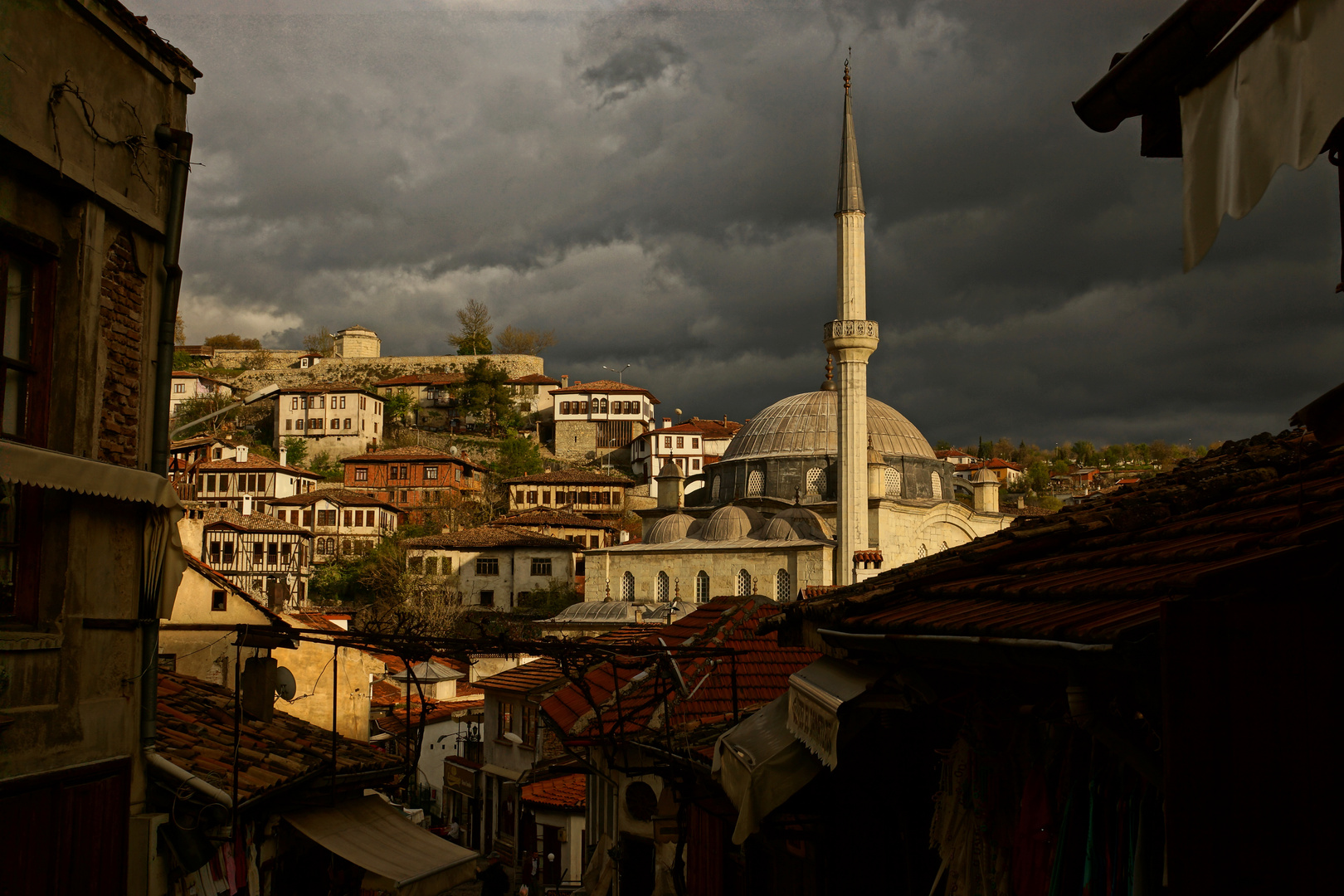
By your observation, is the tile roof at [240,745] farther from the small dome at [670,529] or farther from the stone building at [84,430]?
the small dome at [670,529]

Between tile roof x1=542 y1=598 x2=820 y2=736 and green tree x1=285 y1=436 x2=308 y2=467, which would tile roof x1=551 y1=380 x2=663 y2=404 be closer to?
green tree x1=285 y1=436 x2=308 y2=467

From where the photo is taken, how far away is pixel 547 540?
4791 cm

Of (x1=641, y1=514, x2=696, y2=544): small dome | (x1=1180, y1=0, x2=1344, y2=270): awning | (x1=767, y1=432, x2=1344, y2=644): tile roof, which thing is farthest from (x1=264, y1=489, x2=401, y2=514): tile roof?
(x1=1180, y1=0, x2=1344, y2=270): awning

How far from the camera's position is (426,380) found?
78062 millimetres

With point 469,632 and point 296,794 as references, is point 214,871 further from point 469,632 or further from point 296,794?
point 469,632

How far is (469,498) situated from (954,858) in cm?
5765

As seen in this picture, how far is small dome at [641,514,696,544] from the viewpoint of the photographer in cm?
4072

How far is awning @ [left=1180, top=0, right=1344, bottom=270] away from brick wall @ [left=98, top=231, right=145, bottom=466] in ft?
20.1

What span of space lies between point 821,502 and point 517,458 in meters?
31.4

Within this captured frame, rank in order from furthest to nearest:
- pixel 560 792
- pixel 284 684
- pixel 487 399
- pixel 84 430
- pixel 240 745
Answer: pixel 487 399 < pixel 560 792 < pixel 284 684 < pixel 240 745 < pixel 84 430

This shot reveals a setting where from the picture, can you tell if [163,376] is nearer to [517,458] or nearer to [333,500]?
[333,500]

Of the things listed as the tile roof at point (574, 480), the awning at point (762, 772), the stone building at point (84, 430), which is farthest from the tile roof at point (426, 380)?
the awning at point (762, 772)

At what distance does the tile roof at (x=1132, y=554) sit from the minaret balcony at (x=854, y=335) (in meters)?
22.9

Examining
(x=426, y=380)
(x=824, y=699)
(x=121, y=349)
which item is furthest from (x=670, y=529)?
(x=426, y=380)
